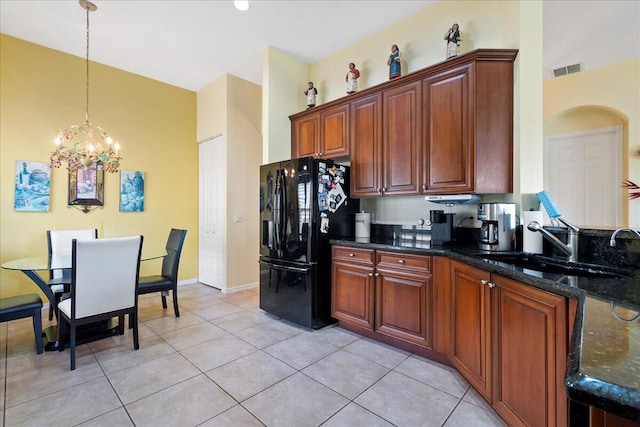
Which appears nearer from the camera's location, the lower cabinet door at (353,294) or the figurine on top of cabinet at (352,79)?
the lower cabinet door at (353,294)

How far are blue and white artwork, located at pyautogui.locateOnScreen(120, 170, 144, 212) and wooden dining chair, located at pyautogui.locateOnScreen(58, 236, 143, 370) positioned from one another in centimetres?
210

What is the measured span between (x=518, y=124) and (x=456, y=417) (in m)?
2.17

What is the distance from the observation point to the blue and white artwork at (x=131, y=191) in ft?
13.9

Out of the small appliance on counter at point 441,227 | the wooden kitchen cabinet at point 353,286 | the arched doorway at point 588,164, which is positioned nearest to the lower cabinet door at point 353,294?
the wooden kitchen cabinet at point 353,286

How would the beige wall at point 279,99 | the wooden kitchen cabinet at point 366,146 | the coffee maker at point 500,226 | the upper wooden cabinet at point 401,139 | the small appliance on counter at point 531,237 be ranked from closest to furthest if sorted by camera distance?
1. the small appliance on counter at point 531,237
2. the coffee maker at point 500,226
3. the upper wooden cabinet at point 401,139
4. the wooden kitchen cabinet at point 366,146
5. the beige wall at point 279,99

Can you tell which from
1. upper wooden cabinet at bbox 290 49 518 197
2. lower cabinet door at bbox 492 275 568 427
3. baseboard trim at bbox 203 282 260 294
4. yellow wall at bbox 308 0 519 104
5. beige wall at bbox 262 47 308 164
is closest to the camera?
lower cabinet door at bbox 492 275 568 427

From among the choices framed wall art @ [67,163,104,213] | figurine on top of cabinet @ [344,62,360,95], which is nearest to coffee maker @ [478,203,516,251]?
figurine on top of cabinet @ [344,62,360,95]

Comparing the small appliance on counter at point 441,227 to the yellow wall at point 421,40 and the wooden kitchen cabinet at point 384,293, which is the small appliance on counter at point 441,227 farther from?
the yellow wall at point 421,40

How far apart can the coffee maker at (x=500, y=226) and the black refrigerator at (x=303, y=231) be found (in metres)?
1.47

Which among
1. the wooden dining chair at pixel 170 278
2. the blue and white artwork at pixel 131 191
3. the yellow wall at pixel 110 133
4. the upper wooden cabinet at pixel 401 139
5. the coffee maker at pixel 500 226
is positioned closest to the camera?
the coffee maker at pixel 500 226

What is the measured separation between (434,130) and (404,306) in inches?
63.2

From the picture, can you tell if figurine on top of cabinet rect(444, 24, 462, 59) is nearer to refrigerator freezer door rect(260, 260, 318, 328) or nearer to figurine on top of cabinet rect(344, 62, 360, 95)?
figurine on top of cabinet rect(344, 62, 360, 95)

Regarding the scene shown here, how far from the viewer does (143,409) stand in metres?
1.78

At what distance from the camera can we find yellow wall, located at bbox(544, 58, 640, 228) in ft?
12.5
